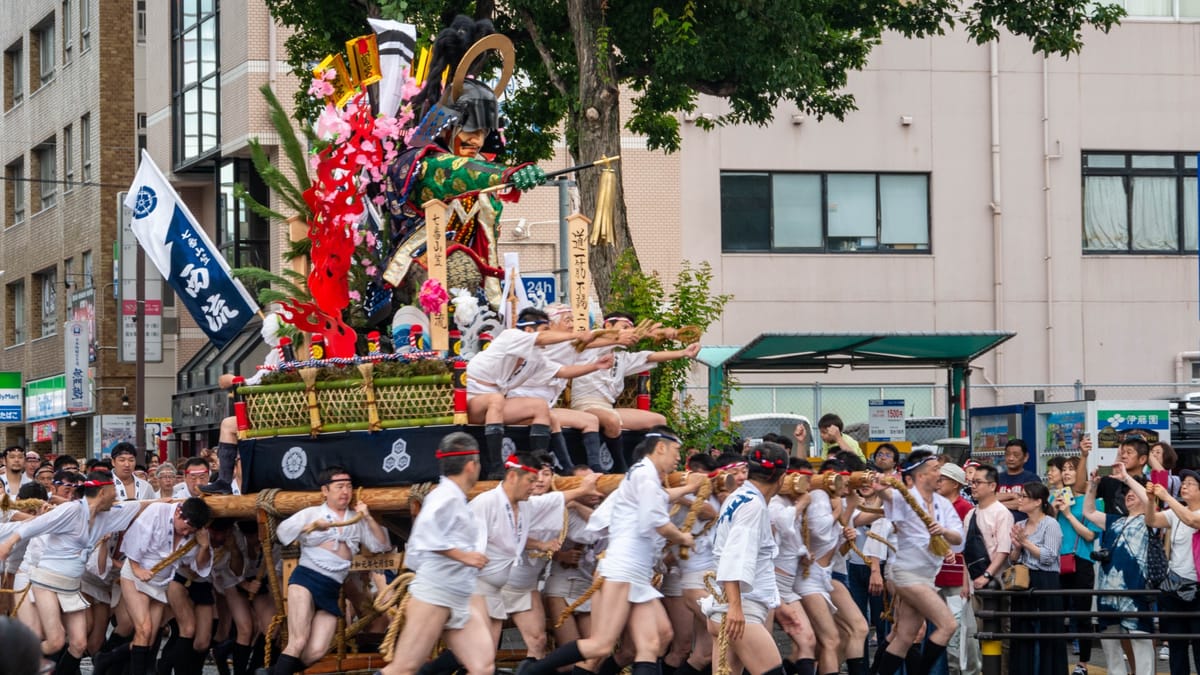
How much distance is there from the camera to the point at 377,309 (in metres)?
14.4

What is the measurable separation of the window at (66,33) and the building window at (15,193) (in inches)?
175

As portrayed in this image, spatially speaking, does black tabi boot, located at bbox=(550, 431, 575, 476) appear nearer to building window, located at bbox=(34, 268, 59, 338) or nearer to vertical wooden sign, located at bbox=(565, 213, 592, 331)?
vertical wooden sign, located at bbox=(565, 213, 592, 331)

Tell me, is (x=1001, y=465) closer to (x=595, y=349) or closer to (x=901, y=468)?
(x=901, y=468)

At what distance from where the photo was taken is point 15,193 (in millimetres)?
45750

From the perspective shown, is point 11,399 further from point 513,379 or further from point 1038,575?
point 1038,575

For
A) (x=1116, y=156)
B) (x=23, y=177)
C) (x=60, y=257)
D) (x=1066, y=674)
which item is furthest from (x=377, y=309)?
(x=23, y=177)

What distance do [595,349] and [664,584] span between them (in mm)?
1860

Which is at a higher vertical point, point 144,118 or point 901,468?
point 144,118

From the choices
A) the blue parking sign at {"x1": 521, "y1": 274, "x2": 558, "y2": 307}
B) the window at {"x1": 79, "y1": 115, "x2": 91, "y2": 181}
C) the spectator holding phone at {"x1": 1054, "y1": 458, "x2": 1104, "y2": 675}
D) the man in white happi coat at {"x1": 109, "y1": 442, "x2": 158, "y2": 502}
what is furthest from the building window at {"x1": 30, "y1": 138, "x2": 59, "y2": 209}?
the spectator holding phone at {"x1": 1054, "y1": 458, "x2": 1104, "y2": 675}

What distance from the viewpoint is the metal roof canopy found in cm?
1947

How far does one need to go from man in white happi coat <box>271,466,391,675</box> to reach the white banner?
24335 mm

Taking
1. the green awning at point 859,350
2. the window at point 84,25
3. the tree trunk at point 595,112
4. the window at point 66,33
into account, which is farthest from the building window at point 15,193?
the tree trunk at point 595,112

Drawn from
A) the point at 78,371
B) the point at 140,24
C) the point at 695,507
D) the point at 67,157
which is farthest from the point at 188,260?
the point at 67,157

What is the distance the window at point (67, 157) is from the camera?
41.2 meters
